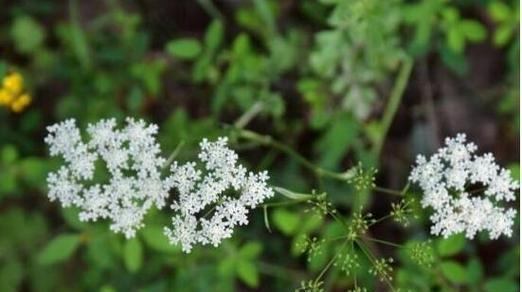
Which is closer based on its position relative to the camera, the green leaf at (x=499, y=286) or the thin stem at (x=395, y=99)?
the green leaf at (x=499, y=286)

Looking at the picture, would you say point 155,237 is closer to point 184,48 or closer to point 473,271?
point 184,48

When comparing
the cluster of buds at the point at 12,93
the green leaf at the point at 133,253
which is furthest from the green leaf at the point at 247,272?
the cluster of buds at the point at 12,93

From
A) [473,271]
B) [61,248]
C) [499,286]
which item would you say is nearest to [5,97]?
[61,248]

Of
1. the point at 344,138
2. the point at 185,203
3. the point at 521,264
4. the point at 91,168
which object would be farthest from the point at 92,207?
the point at 521,264

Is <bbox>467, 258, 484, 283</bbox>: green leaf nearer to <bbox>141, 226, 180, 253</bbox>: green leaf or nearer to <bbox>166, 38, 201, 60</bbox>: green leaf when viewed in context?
<bbox>141, 226, 180, 253</bbox>: green leaf

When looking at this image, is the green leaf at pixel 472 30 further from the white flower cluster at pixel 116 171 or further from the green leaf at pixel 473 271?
the white flower cluster at pixel 116 171

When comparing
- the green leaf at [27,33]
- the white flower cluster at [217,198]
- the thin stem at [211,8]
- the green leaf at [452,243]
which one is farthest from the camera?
the thin stem at [211,8]

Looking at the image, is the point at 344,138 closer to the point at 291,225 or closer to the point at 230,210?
the point at 291,225
